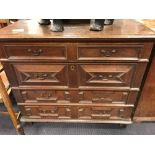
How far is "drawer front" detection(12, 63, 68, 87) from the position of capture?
1.00 meters

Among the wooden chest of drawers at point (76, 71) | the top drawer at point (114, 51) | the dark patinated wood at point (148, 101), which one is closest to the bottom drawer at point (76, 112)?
the wooden chest of drawers at point (76, 71)

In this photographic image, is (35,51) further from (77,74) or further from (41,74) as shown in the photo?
(77,74)

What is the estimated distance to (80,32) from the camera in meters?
0.89

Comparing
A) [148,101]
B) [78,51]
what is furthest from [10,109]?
[148,101]

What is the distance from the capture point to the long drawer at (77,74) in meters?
0.98

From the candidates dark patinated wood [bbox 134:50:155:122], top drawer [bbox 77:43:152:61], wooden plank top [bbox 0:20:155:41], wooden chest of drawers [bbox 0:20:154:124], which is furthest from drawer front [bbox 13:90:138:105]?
wooden plank top [bbox 0:20:155:41]

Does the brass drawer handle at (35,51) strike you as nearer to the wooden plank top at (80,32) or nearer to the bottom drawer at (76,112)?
the wooden plank top at (80,32)

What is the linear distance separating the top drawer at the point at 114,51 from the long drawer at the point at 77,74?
0.05 metres

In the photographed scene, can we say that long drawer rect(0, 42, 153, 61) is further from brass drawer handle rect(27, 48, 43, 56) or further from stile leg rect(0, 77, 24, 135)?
stile leg rect(0, 77, 24, 135)

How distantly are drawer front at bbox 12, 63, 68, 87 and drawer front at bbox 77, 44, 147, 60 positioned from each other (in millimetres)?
167

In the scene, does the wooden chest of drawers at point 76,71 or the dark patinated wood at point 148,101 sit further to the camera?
the dark patinated wood at point 148,101

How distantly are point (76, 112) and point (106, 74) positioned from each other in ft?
1.46
